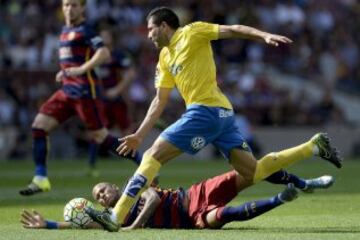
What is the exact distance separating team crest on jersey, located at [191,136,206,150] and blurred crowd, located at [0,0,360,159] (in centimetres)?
1470

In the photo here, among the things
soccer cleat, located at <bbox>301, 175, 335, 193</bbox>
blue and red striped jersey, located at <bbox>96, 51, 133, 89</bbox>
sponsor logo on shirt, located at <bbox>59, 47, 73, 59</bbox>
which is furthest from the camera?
blue and red striped jersey, located at <bbox>96, 51, 133, 89</bbox>

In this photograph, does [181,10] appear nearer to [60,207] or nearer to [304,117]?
[304,117]

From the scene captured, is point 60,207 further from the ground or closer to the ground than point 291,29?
further from the ground

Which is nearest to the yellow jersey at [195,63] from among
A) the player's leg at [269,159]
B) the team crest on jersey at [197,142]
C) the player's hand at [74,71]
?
the team crest on jersey at [197,142]

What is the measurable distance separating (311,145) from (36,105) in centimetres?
1573

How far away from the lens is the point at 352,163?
2553 centimetres

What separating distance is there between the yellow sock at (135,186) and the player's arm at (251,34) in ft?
4.63

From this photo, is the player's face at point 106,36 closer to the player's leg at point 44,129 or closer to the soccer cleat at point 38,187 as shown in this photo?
the player's leg at point 44,129

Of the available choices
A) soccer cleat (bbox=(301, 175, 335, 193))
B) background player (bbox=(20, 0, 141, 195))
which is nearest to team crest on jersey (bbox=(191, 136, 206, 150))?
soccer cleat (bbox=(301, 175, 335, 193))

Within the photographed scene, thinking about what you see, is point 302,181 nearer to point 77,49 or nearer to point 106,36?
point 77,49

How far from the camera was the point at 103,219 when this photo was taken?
35.2 feet

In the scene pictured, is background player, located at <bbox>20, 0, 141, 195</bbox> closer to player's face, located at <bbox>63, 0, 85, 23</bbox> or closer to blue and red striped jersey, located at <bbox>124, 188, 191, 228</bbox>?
player's face, located at <bbox>63, 0, 85, 23</bbox>

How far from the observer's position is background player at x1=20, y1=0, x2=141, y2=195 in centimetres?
1611

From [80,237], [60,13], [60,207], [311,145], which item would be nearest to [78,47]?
[60,207]
